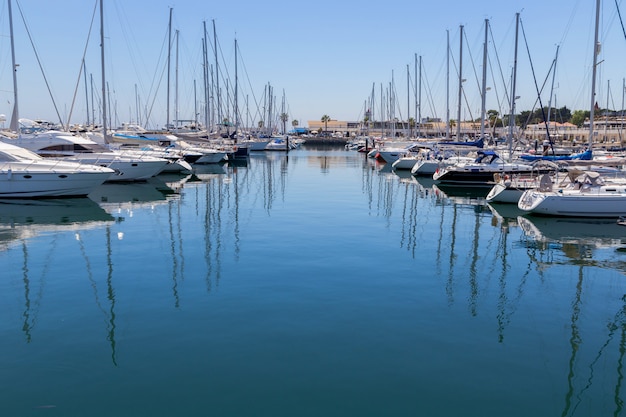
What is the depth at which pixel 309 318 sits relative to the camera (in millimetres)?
10852

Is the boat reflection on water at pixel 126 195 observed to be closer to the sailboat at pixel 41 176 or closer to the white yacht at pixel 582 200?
the sailboat at pixel 41 176

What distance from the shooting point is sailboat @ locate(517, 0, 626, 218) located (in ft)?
73.8

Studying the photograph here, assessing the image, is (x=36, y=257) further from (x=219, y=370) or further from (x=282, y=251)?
(x=219, y=370)

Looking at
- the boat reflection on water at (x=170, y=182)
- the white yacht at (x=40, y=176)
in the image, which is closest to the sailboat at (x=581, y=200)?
the boat reflection on water at (x=170, y=182)

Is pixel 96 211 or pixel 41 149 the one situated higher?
pixel 41 149

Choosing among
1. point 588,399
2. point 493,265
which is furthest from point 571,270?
point 588,399

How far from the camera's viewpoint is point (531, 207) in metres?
23.2

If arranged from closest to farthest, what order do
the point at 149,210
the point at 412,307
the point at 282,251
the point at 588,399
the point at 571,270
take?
the point at 588,399
the point at 412,307
the point at 571,270
the point at 282,251
the point at 149,210

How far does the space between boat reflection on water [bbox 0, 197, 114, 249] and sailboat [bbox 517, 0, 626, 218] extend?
17.6 meters

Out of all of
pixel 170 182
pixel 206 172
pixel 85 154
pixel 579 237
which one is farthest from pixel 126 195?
pixel 579 237

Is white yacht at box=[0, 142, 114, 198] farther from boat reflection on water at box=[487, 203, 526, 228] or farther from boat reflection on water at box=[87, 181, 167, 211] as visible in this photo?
boat reflection on water at box=[487, 203, 526, 228]

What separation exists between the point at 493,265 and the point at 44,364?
11623 millimetres

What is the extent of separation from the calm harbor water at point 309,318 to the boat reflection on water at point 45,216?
20 centimetres

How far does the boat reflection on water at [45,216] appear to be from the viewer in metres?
19.7
